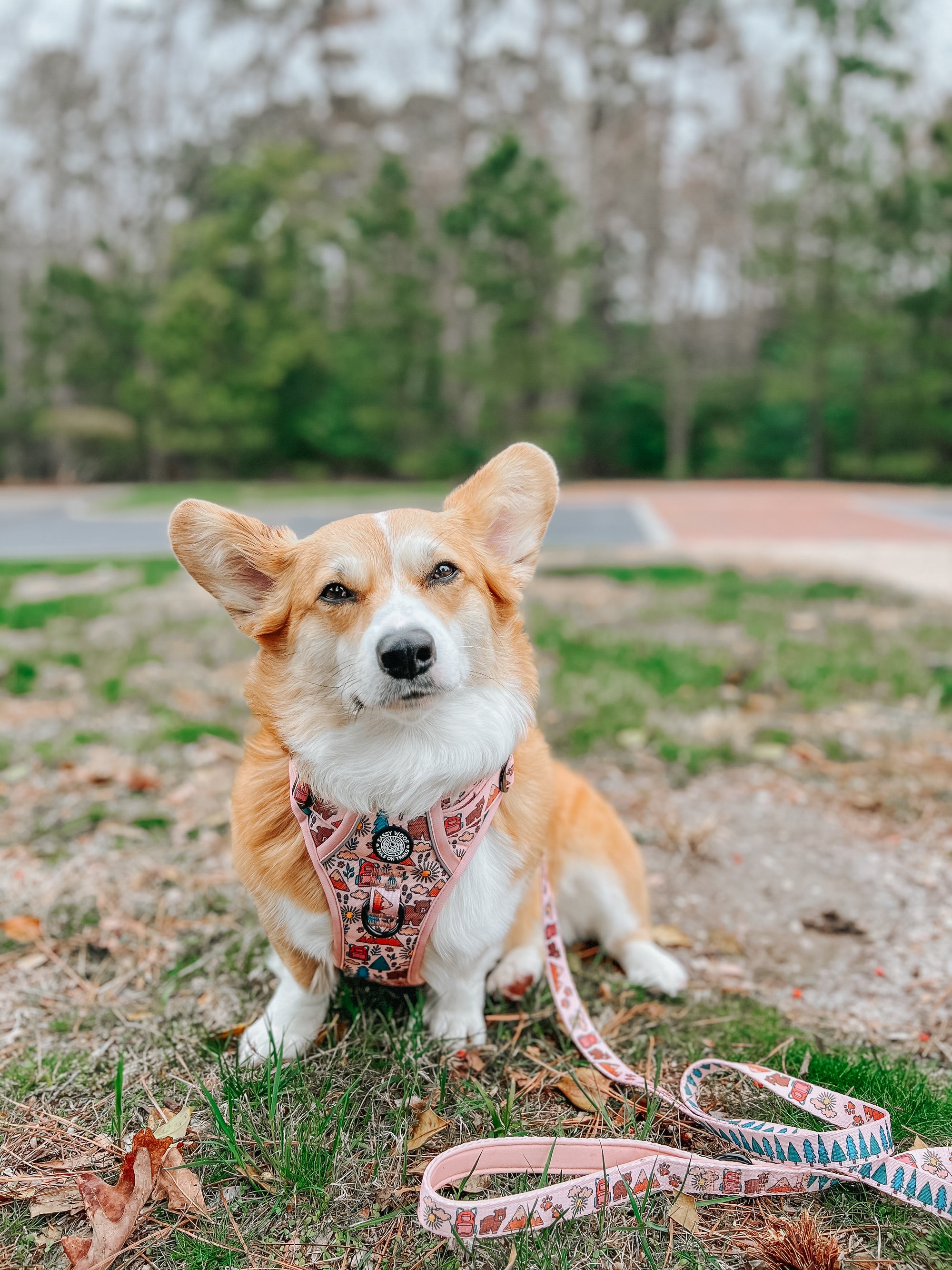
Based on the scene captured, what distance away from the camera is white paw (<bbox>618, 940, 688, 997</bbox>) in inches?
87.7

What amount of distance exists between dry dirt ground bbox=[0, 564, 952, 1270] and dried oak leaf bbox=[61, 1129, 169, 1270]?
0.06 metres

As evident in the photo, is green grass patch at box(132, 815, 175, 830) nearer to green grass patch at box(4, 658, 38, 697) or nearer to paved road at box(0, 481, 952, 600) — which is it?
green grass patch at box(4, 658, 38, 697)

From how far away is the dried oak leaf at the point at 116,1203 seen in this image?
1.50 metres

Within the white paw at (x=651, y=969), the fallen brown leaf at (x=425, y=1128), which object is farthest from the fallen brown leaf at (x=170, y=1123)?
the white paw at (x=651, y=969)

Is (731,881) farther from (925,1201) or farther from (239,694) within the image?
(239,694)

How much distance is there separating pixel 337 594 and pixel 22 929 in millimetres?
1497

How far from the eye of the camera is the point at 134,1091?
185cm

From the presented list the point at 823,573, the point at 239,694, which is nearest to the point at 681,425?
the point at 823,573

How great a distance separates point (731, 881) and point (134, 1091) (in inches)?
71.5

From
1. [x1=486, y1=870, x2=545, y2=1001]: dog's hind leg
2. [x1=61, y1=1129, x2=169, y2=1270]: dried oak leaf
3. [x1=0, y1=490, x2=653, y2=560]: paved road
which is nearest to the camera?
[x1=61, y1=1129, x2=169, y2=1270]: dried oak leaf

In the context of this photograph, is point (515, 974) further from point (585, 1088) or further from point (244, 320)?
point (244, 320)

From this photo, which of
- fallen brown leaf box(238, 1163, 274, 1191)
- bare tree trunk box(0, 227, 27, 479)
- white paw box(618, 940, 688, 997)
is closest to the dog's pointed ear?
white paw box(618, 940, 688, 997)

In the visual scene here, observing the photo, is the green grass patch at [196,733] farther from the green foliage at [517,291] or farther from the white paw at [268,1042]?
the green foliage at [517,291]

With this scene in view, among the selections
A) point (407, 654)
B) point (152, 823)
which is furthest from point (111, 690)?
point (407, 654)
